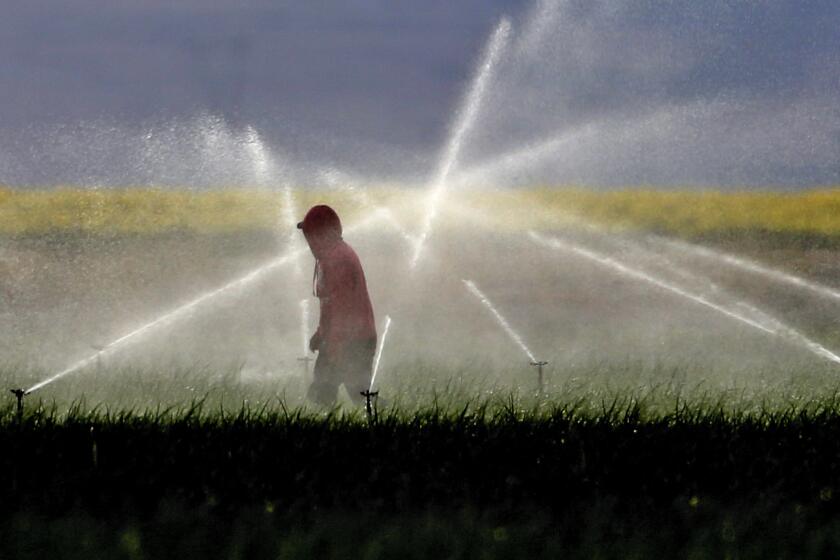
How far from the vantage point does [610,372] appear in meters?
14.0

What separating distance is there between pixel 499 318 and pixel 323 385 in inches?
305

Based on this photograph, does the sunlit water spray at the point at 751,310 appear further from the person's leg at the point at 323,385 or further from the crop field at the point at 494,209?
the person's leg at the point at 323,385

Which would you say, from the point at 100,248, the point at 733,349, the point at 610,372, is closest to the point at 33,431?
the point at 610,372

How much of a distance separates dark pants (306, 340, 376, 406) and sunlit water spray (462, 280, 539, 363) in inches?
197

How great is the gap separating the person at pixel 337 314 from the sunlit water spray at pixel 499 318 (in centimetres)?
506

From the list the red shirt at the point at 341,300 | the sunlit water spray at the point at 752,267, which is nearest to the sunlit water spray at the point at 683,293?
the sunlit water spray at the point at 752,267

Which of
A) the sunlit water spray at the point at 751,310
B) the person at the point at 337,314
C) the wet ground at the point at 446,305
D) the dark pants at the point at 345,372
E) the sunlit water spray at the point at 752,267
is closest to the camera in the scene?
the person at the point at 337,314

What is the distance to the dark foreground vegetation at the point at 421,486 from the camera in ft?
21.6

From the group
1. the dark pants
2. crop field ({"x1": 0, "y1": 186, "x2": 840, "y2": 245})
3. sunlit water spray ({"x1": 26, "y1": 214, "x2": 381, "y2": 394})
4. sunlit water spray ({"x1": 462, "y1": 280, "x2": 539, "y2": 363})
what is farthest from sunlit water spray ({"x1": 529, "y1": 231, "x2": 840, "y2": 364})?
the dark pants

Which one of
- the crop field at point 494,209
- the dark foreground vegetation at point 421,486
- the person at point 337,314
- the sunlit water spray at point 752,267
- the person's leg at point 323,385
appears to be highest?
the crop field at point 494,209

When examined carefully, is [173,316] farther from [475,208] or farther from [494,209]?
[494,209]

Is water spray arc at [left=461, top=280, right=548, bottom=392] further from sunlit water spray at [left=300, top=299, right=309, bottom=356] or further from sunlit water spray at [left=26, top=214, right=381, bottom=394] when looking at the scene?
sunlit water spray at [left=26, top=214, right=381, bottom=394]

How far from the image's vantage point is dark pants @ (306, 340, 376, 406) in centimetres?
1073

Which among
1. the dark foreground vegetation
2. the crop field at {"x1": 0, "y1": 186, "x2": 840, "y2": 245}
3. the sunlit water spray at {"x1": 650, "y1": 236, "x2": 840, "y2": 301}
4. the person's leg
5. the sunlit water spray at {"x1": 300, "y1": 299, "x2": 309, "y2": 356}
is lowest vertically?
the dark foreground vegetation
